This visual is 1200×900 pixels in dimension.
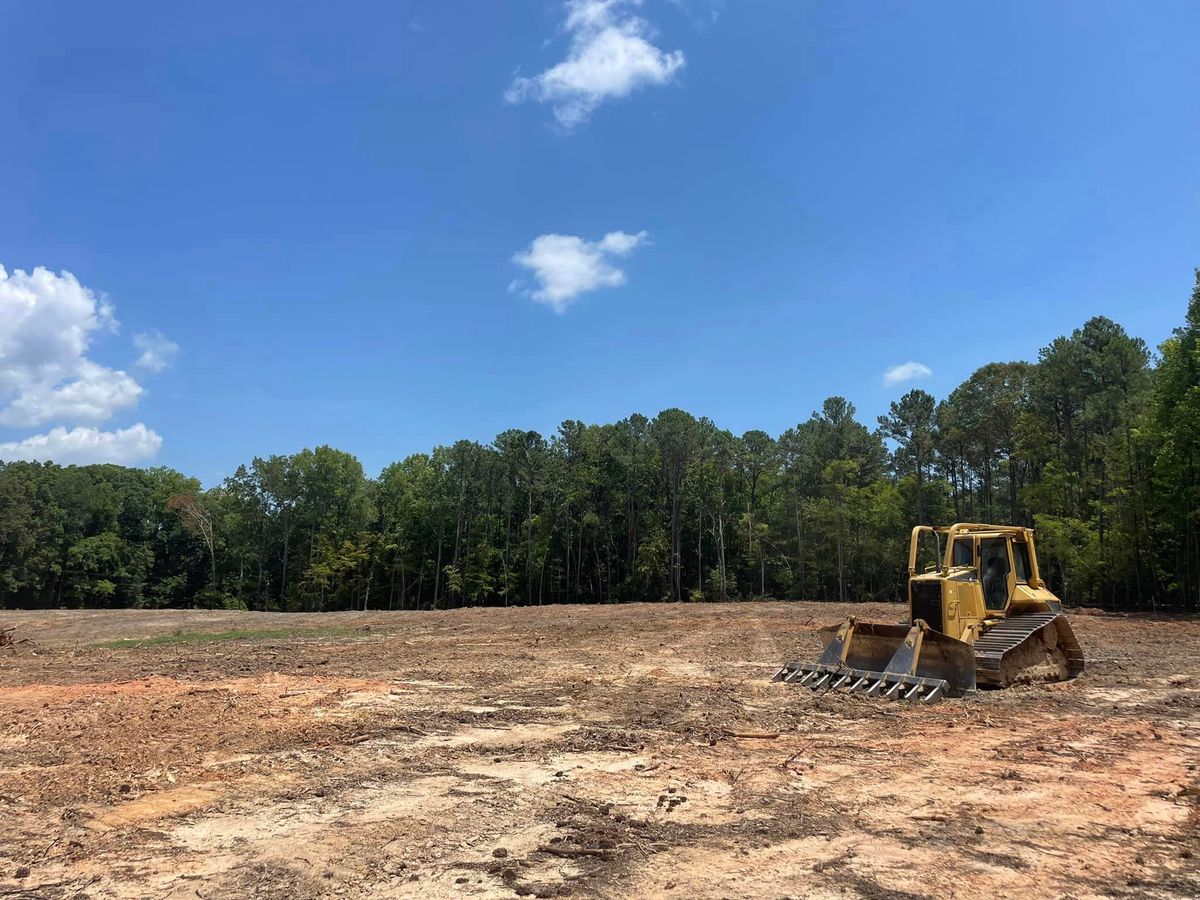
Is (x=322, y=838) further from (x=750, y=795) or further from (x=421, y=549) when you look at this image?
(x=421, y=549)

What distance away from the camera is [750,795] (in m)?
5.99

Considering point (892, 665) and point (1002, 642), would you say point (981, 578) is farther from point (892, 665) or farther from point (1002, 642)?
point (892, 665)

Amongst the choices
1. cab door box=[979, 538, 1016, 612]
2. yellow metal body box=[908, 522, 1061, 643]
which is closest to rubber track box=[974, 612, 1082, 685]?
yellow metal body box=[908, 522, 1061, 643]

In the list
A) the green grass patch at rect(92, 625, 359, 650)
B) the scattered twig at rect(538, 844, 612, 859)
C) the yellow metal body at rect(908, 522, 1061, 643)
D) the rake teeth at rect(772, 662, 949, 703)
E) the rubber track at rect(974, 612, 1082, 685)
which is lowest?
the green grass patch at rect(92, 625, 359, 650)

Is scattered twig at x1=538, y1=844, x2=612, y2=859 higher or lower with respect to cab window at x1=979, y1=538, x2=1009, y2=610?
lower

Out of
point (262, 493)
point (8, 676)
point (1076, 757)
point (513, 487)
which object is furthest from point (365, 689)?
point (262, 493)

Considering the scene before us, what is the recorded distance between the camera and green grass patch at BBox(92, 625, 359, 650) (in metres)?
21.4

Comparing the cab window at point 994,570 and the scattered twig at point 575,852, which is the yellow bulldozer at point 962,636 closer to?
the cab window at point 994,570

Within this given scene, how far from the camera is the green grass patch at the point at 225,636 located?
21416mm

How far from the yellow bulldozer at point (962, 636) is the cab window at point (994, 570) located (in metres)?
0.02

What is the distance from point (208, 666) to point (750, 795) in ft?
43.5

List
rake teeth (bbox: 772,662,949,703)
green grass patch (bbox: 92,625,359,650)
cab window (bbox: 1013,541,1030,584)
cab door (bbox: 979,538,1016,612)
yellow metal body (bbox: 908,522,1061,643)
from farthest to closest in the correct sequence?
green grass patch (bbox: 92,625,359,650)
cab window (bbox: 1013,541,1030,584)
cab door (bbox: 979,538,1016,612)
yellow metal body (bbox: 908,522,1061,643)
rake teeth (bbox: 772,662,949,703)

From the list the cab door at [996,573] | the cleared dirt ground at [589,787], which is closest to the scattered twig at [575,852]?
the cleared dirt ground at [589,787]

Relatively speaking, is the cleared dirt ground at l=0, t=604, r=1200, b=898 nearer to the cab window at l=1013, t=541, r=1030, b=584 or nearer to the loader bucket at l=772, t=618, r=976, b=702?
the loader bucket at l=772, t=618, r=976, b=702
